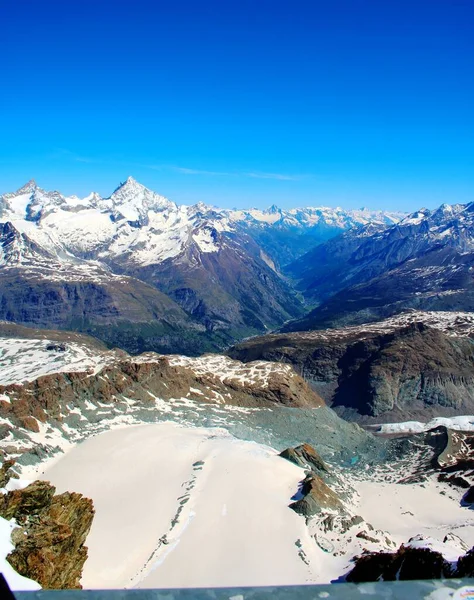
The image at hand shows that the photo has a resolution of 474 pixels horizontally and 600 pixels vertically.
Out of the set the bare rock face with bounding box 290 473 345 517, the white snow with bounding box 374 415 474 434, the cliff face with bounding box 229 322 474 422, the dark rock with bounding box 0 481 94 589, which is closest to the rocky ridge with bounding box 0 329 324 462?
the white snow with bounding box 374 415 474 434

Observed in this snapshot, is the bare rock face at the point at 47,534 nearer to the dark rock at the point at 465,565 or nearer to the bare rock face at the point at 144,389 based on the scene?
the dark rock at the point at 465,565

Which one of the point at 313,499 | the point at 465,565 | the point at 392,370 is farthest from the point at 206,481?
the point at 392,370

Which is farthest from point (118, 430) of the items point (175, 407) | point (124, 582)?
point (124, 582)

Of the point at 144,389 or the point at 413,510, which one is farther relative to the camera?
the point at 144,389

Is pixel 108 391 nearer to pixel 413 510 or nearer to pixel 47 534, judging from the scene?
pixel 413 510

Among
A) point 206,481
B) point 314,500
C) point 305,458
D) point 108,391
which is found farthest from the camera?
point 108,391

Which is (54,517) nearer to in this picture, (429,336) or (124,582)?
(124,582)

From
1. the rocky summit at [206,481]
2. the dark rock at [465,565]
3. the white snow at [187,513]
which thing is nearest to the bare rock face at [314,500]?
the rocky summit at [206,481]
